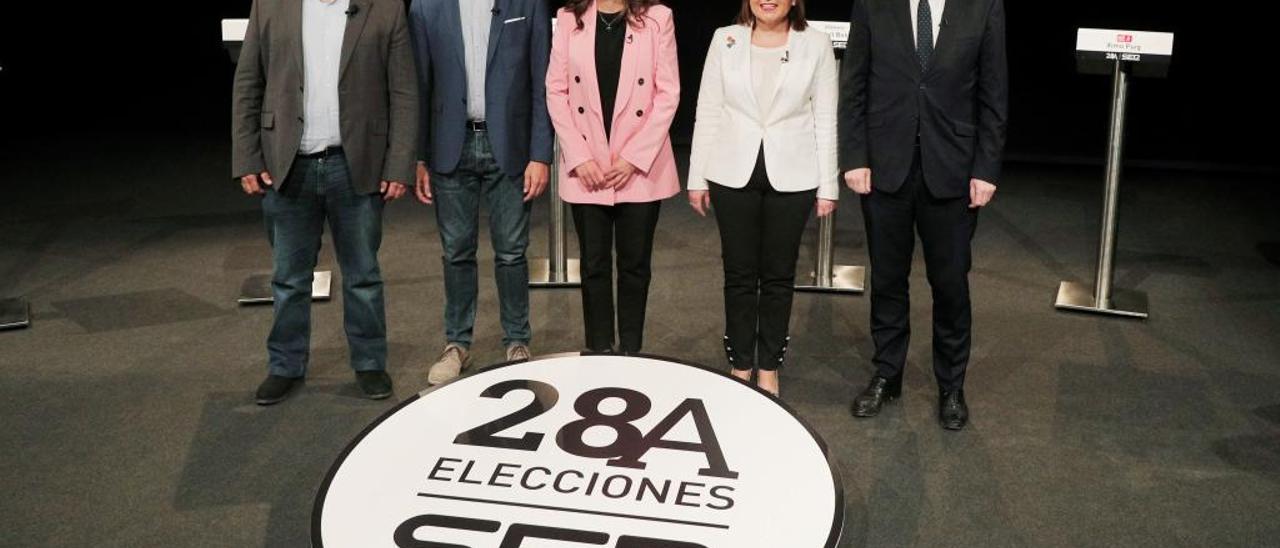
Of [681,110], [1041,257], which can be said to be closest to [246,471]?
[1041,257]

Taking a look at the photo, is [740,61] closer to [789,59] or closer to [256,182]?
[789,59]

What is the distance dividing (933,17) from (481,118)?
1446 mm

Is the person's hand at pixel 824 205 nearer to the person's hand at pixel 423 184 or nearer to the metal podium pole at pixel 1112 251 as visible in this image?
the person's hand at pixel 423 184

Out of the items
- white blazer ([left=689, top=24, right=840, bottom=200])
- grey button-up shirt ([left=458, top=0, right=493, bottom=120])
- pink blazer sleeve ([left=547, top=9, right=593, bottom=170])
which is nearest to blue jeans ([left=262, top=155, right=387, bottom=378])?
grey button-up shirt ([left=458, top=0, right=493, bottom=120])

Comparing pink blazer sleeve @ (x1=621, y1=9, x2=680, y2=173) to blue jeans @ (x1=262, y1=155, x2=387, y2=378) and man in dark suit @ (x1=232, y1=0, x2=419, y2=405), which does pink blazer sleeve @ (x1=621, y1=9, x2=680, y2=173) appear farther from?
blue jeans @ (x1=262, y1=155, x2=387, y2=378)

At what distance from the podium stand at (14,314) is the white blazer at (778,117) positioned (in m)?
2.84

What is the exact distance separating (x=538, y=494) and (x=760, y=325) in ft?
5.28

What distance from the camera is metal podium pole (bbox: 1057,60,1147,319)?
5023 millimetres

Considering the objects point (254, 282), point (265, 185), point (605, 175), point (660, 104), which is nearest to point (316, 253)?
point (265, 185)

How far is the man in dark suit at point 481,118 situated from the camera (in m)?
4.03

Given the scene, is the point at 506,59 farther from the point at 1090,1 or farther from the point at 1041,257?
the point at 1090,1

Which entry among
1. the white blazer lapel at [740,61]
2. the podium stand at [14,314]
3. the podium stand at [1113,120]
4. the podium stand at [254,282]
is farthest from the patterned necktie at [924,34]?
the podium stand at [14,314]

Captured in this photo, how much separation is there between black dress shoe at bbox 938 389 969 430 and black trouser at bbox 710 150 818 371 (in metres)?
0.53

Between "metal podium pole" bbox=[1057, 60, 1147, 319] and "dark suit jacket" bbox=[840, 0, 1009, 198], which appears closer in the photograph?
"dark suit jacket" bbox=[840, 0, 1009, 198]
